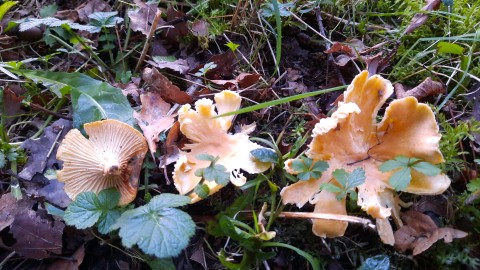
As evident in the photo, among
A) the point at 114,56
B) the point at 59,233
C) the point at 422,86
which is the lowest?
the point at 59,233

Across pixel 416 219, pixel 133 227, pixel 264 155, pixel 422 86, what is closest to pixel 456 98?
pixel 422 86

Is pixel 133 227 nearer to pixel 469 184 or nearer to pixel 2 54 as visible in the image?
pixel 469 184

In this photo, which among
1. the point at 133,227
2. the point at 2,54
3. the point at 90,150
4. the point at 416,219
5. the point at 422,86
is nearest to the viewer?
the point at 133,227

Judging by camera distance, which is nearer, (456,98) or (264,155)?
(264,155)

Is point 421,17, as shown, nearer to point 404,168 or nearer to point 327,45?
point 327,45

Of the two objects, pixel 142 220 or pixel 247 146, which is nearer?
pixel 142 220

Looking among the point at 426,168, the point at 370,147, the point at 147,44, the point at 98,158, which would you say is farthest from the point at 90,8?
the point at 426,168

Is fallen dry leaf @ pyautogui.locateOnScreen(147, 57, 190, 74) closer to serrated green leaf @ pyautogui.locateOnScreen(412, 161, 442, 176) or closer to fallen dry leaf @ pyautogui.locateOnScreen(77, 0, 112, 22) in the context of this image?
fallen dry leaf @ pyautogui.locateOnScreen(77, 0, 112, 22)
